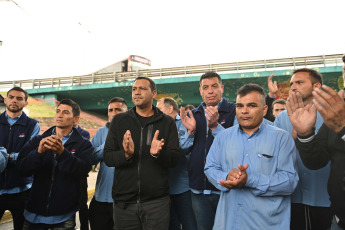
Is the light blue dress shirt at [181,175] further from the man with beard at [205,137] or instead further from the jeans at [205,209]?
the jeans at [205,209]

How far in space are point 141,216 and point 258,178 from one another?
1.27 meters

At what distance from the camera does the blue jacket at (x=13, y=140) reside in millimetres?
3120

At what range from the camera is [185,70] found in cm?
1786

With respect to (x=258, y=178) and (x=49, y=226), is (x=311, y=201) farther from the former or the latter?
(x=49, y=226)

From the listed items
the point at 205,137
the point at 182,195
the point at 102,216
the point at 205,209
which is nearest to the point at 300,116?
the point at 205,137

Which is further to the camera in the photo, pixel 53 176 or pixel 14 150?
pixel 14 150

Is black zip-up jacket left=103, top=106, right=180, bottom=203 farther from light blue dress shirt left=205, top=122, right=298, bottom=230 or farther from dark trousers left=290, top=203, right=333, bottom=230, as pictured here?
dark trousers left=290, top=203, right=333, bottom=230

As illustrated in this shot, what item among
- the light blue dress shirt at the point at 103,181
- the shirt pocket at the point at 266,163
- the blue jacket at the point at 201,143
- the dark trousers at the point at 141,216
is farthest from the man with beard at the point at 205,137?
the light blue dress shirt at the point at 103,181

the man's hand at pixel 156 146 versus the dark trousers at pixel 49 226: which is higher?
the man's hand at pixel 156 146

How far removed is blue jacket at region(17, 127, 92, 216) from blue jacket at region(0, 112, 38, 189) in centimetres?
68

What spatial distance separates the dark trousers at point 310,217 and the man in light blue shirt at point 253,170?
0.57 metres

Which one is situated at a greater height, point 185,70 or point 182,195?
point 185,70

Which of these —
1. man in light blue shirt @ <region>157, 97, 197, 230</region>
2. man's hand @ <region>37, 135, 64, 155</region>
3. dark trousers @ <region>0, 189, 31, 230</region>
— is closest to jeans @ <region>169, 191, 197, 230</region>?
man in light blue shirt @ <region>157, 97, 197, 230</region>

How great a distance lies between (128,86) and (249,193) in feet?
59.3
